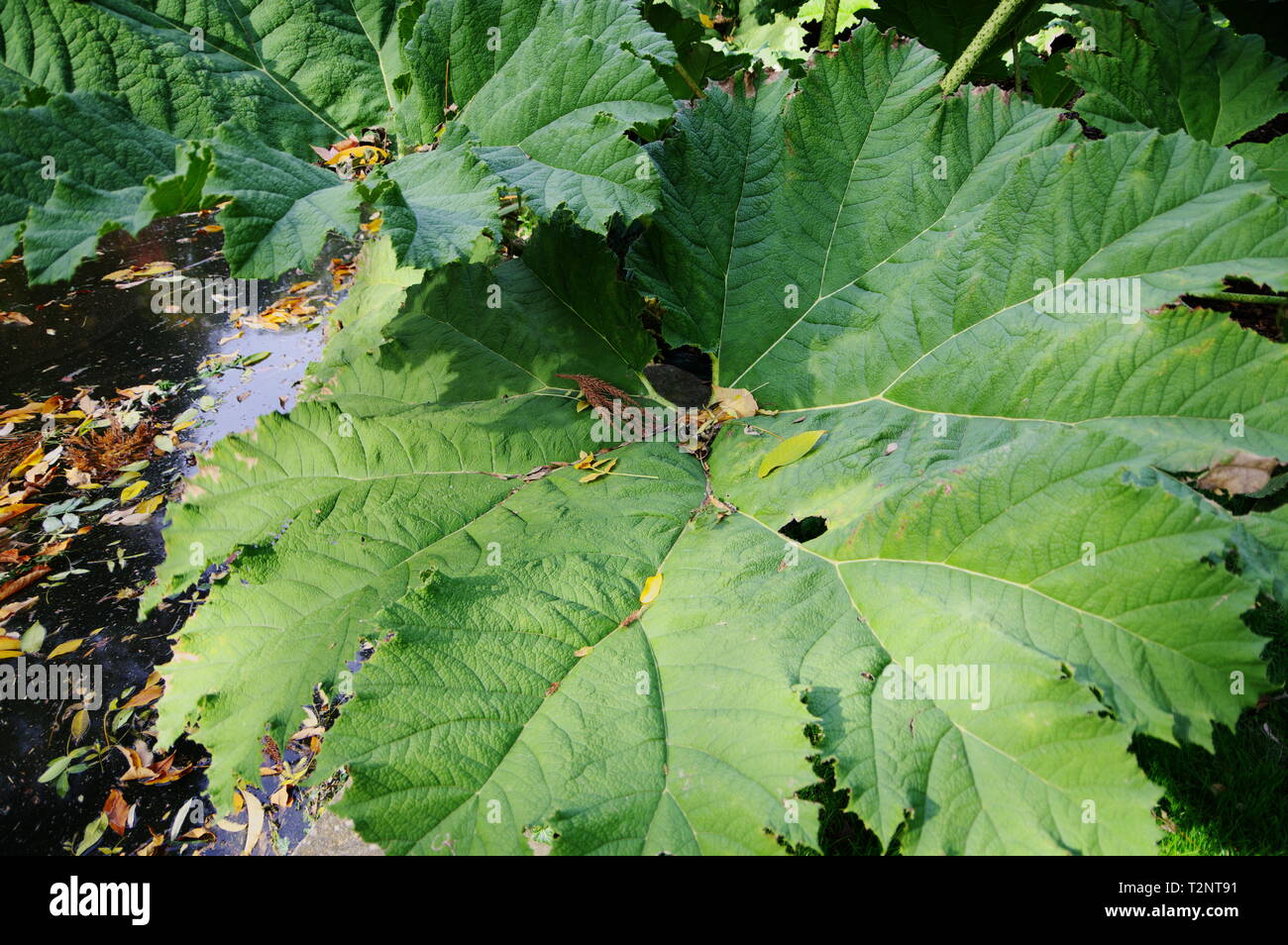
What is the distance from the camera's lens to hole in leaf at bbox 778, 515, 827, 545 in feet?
5.07

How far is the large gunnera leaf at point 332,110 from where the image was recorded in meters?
1.23

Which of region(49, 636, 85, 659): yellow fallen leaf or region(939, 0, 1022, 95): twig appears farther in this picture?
region(49, 636, 85, 659): yellow fallen leaf

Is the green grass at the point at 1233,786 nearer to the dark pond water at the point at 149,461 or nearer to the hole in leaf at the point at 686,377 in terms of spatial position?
the hole in leaf at the point at 686,377

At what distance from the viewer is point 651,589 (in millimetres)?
1437

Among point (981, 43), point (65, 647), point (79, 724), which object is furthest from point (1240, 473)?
point (65, 647)

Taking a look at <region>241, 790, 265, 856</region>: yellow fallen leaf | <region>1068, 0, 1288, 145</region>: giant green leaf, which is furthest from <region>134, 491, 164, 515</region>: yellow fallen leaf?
<region>1068, 0, 1288, 145</region>: giant green leaf

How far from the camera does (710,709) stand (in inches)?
48.3

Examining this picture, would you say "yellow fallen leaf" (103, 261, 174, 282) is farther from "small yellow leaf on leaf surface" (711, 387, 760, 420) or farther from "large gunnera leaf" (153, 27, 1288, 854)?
"small yellow leaf on leaf surface" (711, 387, 760, 420)

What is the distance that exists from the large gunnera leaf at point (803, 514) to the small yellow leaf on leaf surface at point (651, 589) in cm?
1

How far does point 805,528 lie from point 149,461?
3126 millimetres

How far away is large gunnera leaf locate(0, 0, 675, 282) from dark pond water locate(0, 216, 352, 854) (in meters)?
0.45
